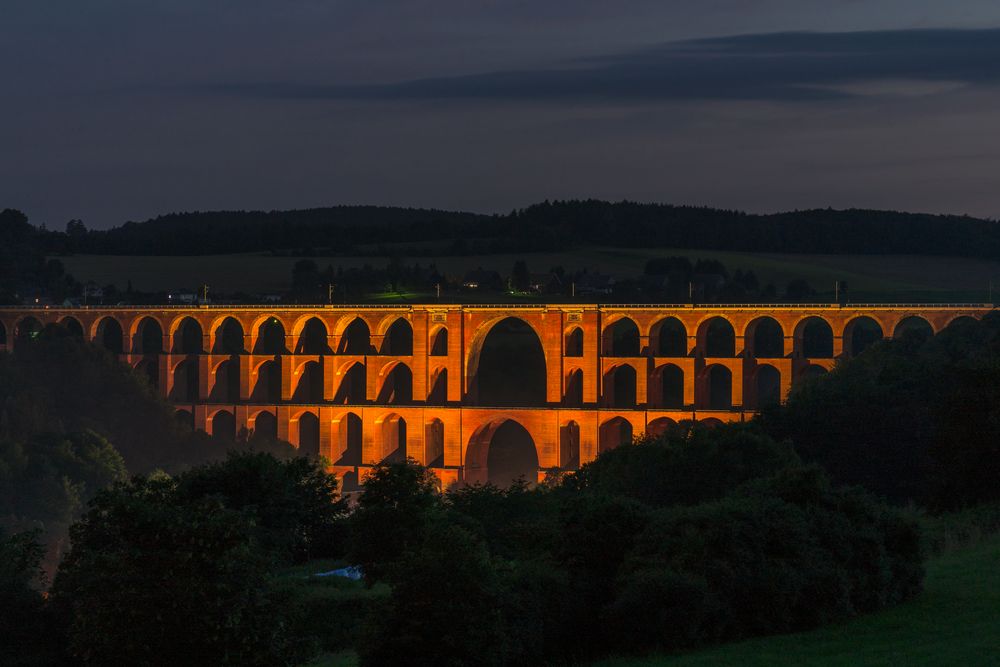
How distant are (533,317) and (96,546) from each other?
75254mm

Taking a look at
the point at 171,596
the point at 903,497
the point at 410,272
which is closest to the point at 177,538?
the point at 171,596

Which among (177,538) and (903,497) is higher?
(177,538)

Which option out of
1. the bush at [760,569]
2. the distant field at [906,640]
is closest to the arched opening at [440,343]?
the bush at [760,569]

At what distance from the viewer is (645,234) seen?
16412 centimetres

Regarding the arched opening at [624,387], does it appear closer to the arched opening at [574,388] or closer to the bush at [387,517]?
the arched opening at [574,388]

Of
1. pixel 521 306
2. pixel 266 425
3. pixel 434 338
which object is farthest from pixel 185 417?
pixel 521 306

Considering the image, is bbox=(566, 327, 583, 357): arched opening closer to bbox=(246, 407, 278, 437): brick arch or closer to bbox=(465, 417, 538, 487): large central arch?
bbox=(465, 417, 538, 487): large central arch

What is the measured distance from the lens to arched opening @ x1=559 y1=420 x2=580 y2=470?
9875cm

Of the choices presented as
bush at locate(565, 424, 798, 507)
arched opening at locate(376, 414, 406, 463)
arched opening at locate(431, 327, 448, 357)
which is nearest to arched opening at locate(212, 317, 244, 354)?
arched opening at locate(431, 327, 448, 357)

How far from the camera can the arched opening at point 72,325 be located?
119 metres

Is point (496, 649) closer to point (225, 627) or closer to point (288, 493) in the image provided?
point (225, 627)

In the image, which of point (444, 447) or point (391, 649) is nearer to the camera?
point (391, 649)

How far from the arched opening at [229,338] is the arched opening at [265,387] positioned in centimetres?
239

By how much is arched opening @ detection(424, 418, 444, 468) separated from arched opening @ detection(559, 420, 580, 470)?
7782mm
